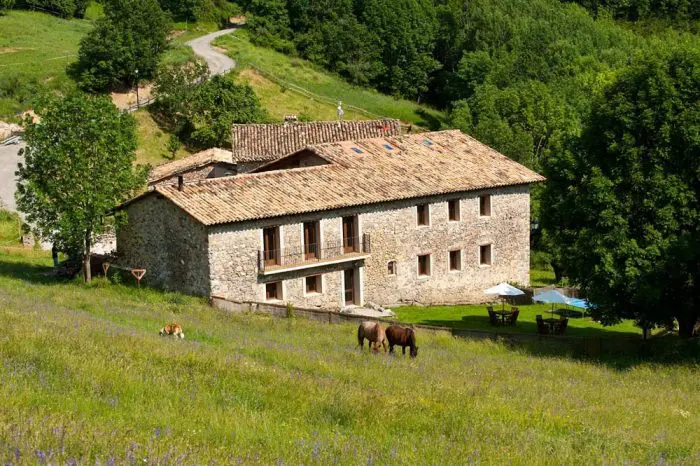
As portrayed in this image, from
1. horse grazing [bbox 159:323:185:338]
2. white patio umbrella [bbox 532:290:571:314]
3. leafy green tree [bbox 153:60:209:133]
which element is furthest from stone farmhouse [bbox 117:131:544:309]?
leafy green tree [bbox 153:60:209:133]

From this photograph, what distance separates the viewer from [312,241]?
126 ft

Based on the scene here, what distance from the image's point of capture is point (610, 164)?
3036 cm

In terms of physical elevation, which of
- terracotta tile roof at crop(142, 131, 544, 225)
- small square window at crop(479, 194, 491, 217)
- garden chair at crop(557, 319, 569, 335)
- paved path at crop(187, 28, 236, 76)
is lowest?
garden chair at crop(557, 319, 569, 335)

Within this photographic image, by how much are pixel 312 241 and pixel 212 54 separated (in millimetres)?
59254

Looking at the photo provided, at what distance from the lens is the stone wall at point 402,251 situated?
35.9 meters

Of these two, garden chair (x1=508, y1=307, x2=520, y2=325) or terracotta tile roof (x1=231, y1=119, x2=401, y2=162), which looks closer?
garden chair (x1=508, y1=307, x2=520, y2=325)

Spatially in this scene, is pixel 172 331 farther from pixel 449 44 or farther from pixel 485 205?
pixel 449 44

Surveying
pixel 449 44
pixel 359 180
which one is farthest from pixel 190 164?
pixel 449 44

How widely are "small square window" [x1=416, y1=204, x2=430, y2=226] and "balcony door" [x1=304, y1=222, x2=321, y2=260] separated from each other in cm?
560

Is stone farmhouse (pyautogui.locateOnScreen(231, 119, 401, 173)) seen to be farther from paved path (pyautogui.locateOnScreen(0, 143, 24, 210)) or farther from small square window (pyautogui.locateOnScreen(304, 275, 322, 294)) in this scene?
small square window (pyautogui.locateOnScreen(304, 275, 322, 294))

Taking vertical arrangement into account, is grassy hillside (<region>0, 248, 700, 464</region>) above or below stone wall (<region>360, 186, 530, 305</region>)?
above

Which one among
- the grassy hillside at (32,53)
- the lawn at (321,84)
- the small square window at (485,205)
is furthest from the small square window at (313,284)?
the lawn at (321,84)

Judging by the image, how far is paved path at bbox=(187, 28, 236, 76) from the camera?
285 feet

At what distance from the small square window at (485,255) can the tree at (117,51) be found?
4183 centimetres
